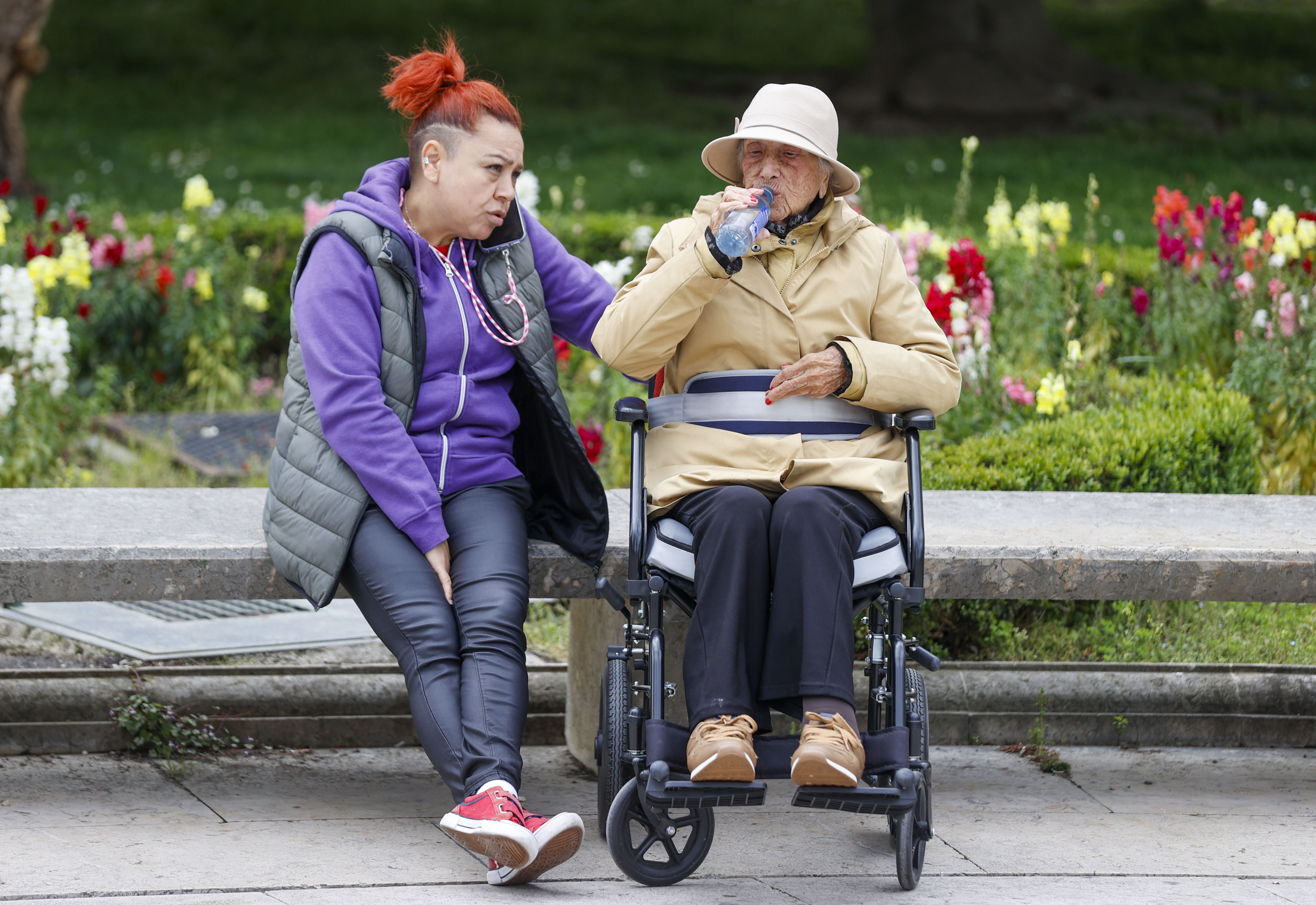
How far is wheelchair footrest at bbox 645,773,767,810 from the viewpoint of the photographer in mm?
2756

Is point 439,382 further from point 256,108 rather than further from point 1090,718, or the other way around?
point 256,108

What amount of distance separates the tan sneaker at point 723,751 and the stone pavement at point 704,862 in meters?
0.31

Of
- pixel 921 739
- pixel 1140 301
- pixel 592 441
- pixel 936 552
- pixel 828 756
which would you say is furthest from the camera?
pixel 1140 301

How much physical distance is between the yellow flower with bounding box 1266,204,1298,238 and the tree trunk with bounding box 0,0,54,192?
25.2 ft

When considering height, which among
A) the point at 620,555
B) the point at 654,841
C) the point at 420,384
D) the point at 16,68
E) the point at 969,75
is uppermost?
the point at 969,75

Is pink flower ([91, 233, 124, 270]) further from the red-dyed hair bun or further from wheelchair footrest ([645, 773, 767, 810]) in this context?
wheelchair footrest ([645, 773, 767, 810])

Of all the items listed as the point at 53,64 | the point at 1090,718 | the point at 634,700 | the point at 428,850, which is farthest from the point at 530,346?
the point at 53,64

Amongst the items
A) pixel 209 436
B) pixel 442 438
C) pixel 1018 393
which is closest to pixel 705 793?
pixel 442 438

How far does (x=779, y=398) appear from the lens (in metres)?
3.21

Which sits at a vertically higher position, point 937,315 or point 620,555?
point 937,315

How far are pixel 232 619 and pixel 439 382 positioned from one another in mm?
1791

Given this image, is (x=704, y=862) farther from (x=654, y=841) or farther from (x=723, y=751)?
(x=723, y=751)

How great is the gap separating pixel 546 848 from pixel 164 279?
14.7 ft

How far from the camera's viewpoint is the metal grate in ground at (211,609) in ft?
15.5
